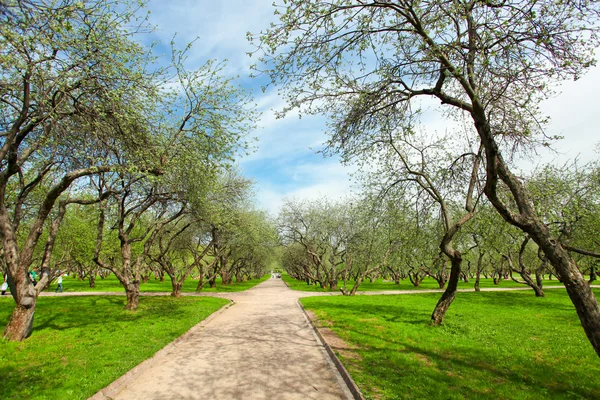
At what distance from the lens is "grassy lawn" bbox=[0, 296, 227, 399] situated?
6008 millimetres

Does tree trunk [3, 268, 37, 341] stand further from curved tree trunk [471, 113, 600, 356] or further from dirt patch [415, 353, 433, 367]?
curved tree trunk [471, 113, 600, 356]

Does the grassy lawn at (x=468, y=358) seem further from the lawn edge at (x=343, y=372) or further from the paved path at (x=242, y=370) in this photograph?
the paved path at (x=242, y=370)

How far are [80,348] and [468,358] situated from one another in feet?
33.9

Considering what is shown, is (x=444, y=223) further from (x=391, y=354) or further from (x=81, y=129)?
(x=81, y=129)

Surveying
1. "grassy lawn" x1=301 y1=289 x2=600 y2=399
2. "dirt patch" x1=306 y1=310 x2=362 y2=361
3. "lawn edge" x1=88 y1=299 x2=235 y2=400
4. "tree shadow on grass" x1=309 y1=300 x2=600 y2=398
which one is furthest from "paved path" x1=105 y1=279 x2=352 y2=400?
"tree shadow on grass" x1=309 y1=300 x2=600 y2=398

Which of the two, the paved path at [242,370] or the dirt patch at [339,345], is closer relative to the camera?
the paved path at [242,370]

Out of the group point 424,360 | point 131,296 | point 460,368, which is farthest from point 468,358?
point 131,296

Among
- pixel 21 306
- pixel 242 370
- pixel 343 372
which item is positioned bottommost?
pixel 242 370

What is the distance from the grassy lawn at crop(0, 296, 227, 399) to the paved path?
2.15 ft

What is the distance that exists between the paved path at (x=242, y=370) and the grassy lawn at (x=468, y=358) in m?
0.85

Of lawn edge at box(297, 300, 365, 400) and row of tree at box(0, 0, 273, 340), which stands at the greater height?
row of tree at box(0, 0, 273, 340)

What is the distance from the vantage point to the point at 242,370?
23.8ft

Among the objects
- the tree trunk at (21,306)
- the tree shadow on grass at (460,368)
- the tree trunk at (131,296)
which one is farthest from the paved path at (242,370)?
the tree trunk at (131,296)

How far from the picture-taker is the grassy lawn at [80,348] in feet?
19.7
